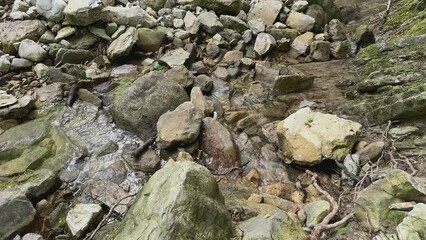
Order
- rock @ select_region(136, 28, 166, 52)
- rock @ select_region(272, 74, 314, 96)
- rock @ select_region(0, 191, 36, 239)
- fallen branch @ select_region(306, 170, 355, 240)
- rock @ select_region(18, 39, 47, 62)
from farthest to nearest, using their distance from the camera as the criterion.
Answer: rock @ select_region(136, 28, 166, 52)
rock @ select_region(18, 39, 47, 62)
rock @ select_region(272, 74, 314, 96)
rock @ select_region(0, 191, 36, 239)
fallen branch @ select_region(306, 170, 355, 240)

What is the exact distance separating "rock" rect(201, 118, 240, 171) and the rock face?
1670 millimetres

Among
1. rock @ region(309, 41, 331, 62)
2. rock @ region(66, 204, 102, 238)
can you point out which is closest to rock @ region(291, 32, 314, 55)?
rock @ region(309, 41, 331, 62)

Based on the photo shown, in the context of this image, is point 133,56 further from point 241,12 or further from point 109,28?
point 241,12

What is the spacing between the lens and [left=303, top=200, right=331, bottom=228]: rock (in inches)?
150

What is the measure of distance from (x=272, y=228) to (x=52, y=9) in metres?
6.83

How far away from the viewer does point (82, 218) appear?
13.7ft

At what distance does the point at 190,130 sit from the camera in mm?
5496

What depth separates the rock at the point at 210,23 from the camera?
859 cm

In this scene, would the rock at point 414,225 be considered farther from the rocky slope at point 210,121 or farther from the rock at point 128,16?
the rock at point 128,16

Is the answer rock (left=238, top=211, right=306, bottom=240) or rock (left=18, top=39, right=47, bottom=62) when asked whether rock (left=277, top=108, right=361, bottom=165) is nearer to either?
rock (left=238, top=211, right=306, bottom=240)

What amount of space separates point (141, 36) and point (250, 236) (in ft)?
19.4

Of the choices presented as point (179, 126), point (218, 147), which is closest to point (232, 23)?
point (179, 126)

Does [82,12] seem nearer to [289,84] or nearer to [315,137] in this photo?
[289,84]

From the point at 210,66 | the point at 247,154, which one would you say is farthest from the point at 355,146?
the point at 210,66
